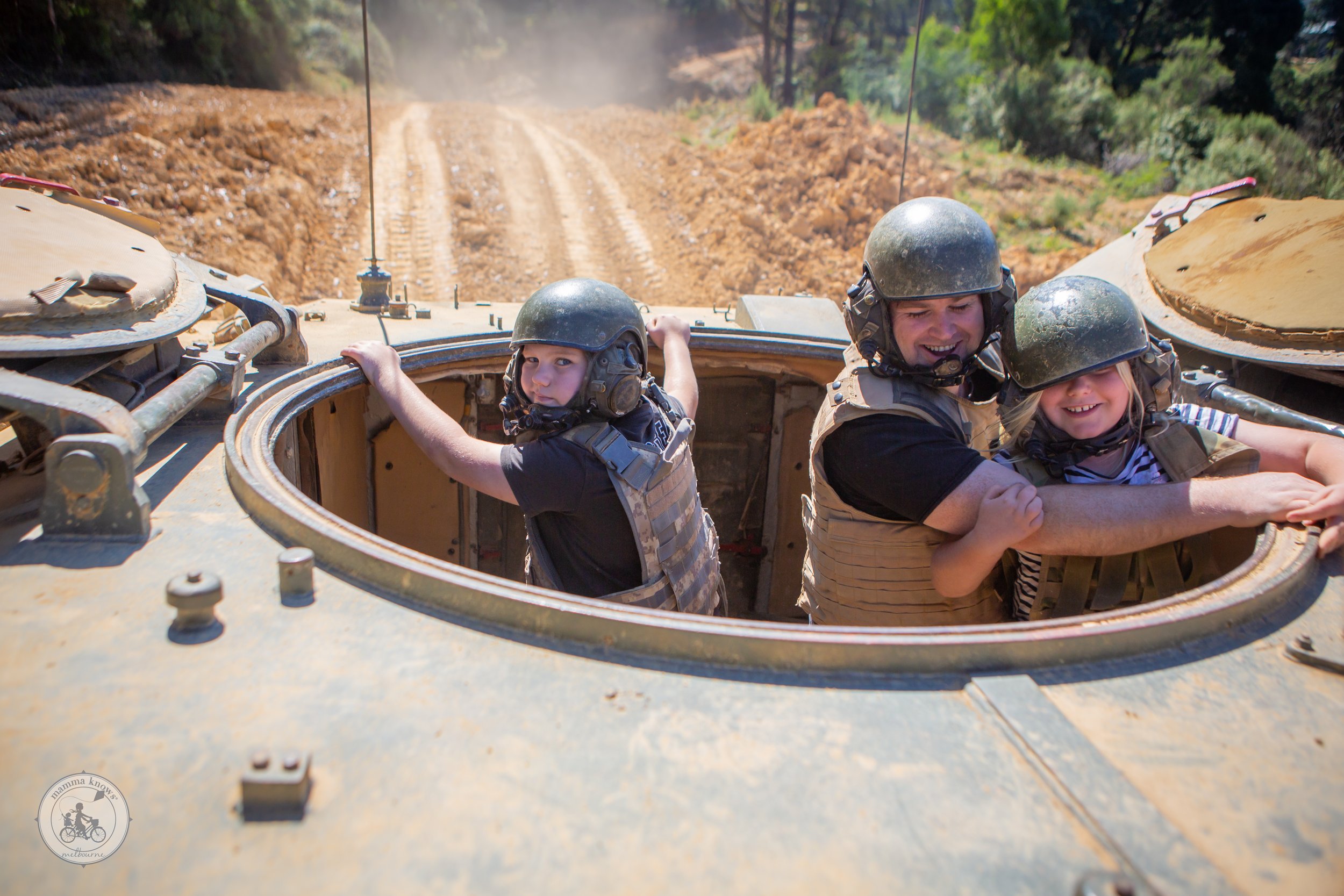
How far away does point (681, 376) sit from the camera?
3.60 metres

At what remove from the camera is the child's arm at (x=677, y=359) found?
349 cm

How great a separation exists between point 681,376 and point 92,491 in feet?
6.86

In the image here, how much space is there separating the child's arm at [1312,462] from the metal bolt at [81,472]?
2.77 meters

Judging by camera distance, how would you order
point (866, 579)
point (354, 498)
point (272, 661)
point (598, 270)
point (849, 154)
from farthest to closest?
point (849, 154), point (598, 270), point (354, 498), point (866, 579), point (272, 661)

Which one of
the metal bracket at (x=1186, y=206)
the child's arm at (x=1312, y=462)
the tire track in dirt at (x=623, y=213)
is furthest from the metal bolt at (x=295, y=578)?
the tire track in dirt at (x=623, y=213)

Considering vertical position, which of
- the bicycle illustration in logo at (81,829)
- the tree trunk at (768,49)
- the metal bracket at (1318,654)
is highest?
the tree trunk at (768,49)

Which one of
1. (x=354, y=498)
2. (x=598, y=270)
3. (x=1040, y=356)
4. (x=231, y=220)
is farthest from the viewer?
(x=598, y=270)

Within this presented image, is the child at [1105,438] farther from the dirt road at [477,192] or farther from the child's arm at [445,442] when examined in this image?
the dirt road at [477,192]

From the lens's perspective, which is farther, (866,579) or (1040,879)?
(866,579)

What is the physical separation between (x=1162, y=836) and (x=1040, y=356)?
1576 mm

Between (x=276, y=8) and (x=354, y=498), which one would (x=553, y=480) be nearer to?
(x=354, y=498)

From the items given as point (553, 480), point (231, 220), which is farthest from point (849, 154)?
point (553, 480)

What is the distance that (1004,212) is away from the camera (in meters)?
18.2

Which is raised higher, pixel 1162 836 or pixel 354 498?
pixel 1162 836
